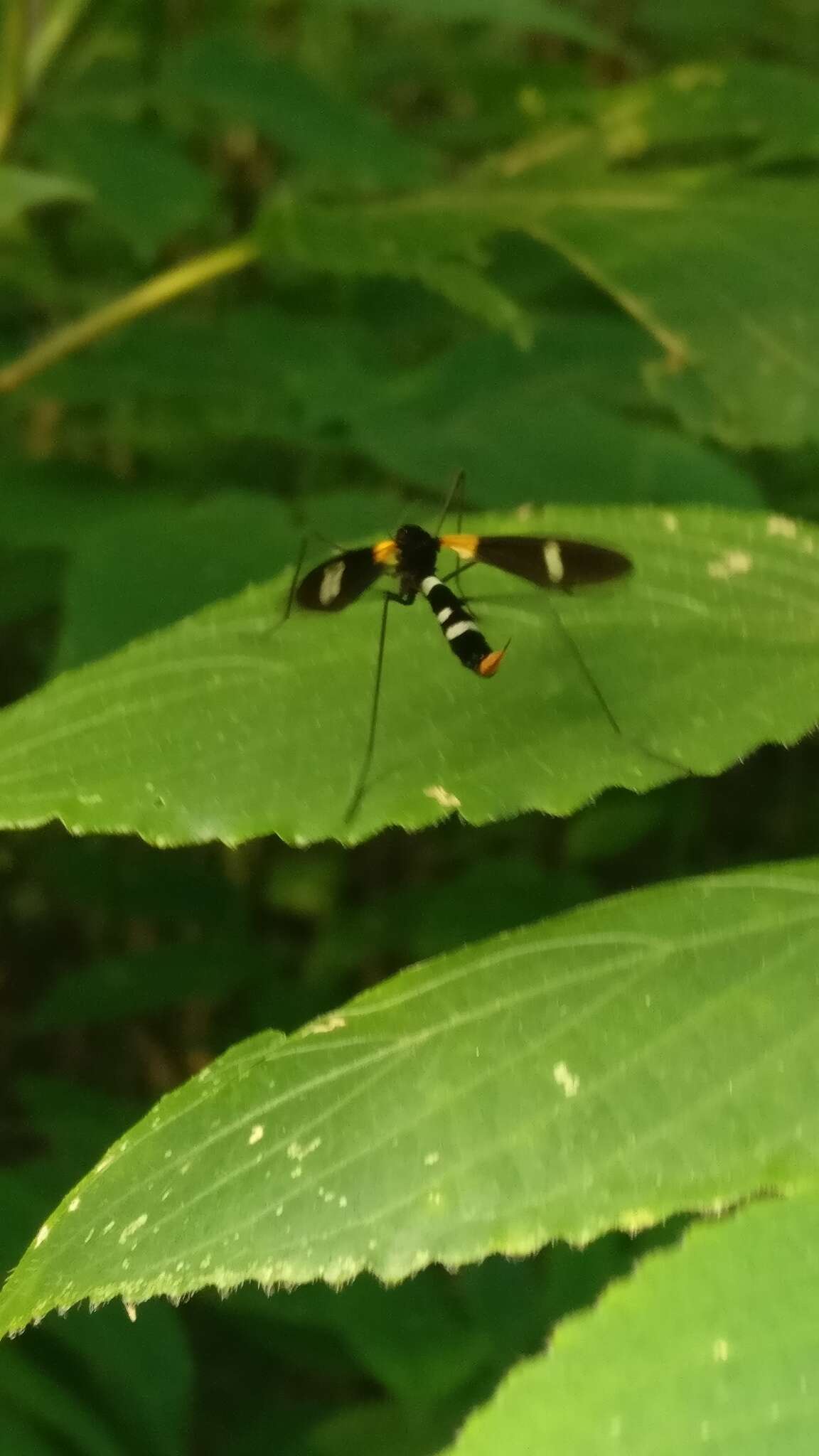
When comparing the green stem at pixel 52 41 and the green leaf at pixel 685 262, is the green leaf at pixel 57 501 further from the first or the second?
the green stem at pixel 52 41

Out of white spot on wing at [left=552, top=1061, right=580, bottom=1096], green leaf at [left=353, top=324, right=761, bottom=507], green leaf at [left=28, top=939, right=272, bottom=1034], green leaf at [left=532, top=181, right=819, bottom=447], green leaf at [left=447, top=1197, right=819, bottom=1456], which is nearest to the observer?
green leaf at [left=447, top=1197, right=819, bottom=1456]

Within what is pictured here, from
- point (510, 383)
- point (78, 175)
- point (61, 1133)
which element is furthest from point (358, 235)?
point (61, 1133)

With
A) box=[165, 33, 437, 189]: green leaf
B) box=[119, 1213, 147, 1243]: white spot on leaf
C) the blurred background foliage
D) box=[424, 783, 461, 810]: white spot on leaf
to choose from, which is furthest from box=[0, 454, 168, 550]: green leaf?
box=[119, 1213, 147, 1243]: white spot on leaf

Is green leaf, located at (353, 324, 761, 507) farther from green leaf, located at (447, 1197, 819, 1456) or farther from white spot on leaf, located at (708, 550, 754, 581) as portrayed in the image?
green leaf, located at (447, 1197, 819, 1456)

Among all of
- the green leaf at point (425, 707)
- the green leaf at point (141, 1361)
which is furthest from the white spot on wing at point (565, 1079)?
the green leaf at point (141, 1361)

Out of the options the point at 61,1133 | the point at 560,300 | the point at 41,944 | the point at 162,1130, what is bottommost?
the point at 41,944

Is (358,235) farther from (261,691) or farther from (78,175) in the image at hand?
(261,691)
